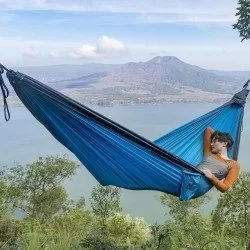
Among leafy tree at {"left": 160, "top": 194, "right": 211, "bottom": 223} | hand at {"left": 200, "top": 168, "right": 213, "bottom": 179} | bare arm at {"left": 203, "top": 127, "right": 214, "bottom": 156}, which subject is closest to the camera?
hand at {"left": 200, "top": 168, "right": 213, "bottom": 179}

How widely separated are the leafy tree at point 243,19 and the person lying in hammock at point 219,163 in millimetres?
2858

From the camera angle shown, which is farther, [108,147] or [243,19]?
[243,19]

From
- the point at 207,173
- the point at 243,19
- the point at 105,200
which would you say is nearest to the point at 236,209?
the point at 105,200

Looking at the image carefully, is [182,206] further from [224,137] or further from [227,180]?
[227,180]

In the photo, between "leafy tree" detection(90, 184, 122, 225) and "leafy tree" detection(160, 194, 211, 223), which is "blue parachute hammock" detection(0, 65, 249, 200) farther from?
"leafy tree" detection(160, 194, 211, 223)

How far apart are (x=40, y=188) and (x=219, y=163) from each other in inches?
588

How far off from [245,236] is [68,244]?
29.7 ft

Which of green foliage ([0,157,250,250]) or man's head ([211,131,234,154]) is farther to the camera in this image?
green foliage ([0,157,250,250])

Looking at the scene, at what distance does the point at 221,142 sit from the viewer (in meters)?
3.30

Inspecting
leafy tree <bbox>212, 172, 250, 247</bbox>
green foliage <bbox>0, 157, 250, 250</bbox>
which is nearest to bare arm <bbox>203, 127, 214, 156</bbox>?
green foliage <bbox>0, 157, 250, 250</bbox>

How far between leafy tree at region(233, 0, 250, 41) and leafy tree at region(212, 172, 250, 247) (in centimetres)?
672

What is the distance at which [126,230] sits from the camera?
34.4 feet

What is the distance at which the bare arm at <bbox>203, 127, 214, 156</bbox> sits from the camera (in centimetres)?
340

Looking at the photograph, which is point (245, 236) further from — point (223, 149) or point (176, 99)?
point (176, 99)
